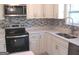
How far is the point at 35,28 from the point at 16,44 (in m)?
1.22

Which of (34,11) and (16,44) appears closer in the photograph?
(16,44)

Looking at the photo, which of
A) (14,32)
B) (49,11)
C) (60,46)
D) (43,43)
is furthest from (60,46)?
(49,11)

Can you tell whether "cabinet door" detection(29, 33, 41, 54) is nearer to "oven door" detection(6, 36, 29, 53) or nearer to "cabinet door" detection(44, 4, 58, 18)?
"oven door" detection(6, 36, 29, 53)

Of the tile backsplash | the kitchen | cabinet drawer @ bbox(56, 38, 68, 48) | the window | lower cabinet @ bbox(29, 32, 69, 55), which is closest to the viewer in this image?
cabinet drawer @ bbox(56, 38, 68, 48)

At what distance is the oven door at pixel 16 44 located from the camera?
13.8 ft

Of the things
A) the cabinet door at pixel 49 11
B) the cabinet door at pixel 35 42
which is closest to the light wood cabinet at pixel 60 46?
the cabinet door at pixel 35 42

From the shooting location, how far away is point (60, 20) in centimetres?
499

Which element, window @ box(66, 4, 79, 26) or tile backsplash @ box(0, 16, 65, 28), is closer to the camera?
window @ box(66, 4, 79, 26)

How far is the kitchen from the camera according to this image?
13.7 ft

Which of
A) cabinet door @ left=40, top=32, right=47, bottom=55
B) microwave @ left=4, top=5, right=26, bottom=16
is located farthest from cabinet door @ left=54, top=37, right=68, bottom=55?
microwave @ left=4, top=5, right=26, bottom=16

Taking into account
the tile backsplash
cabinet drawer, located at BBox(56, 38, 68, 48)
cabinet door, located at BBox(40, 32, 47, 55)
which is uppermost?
the tile backsplash

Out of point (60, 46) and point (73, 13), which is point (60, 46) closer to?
point (60, 46)

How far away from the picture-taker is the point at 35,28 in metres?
5.29

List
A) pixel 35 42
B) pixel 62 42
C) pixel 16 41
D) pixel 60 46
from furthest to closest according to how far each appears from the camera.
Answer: pixel 35 42 → pixel 16 41 → pixel 60 46 → pixel 62 42
